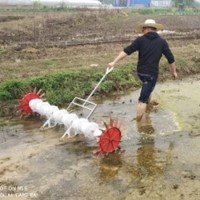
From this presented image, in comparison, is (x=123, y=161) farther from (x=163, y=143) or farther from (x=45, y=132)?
(x=45, y=132)

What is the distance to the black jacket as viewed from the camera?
7570mm

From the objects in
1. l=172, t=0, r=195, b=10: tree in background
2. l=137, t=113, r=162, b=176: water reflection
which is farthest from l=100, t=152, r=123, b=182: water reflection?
l=172, t=0, r=195, b=10: tree in background

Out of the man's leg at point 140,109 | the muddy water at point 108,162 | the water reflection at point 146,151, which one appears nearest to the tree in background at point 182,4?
the muddy water at point 108,162

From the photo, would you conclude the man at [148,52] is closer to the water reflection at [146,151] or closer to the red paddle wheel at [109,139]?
the water reflection at [146,151]

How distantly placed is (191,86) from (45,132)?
519 cm

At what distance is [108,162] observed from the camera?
6.23m

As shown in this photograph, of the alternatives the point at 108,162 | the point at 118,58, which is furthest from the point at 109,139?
the point at 118,58

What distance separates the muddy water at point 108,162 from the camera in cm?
529

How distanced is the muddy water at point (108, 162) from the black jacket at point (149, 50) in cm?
112

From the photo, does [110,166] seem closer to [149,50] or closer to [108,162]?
[108,162]

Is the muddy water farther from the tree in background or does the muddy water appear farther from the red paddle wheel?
the tree in background

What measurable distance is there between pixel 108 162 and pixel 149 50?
247cm

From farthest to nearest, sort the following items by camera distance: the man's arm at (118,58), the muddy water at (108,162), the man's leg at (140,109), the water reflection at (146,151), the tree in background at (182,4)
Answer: the tree in background at (182,4) < the man's leg at (140,109) < the man's arm at (118,58) < the water reflection at (146,151) < the muddy water at (108,162)

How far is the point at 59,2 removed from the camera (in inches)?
1924
